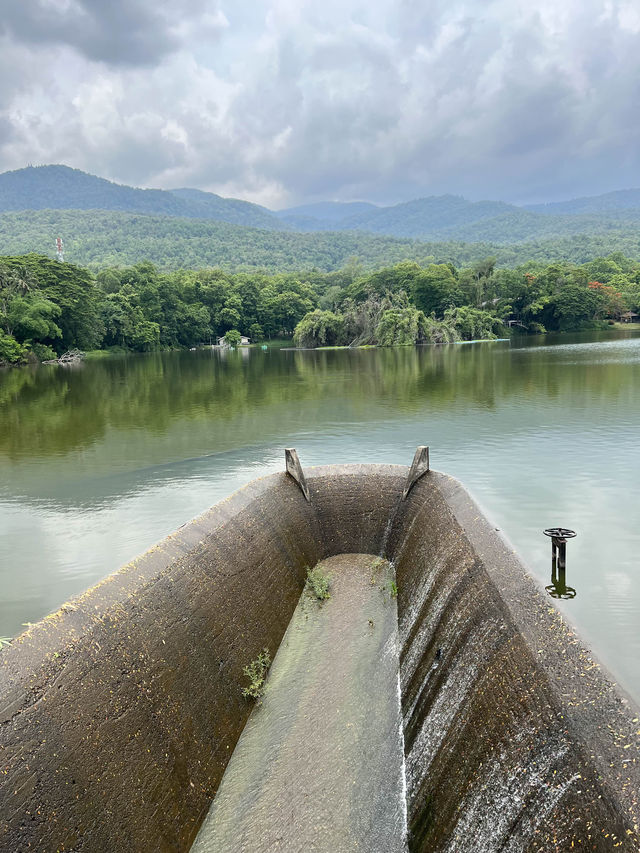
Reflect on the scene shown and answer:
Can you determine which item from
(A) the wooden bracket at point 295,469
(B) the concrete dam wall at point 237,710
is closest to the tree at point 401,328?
(A) the wooden bracket at point 295,469

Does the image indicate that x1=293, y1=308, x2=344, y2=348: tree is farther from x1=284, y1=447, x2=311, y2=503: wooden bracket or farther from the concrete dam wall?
the concrete dam wall

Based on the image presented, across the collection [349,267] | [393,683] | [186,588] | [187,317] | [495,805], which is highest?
[349,267]

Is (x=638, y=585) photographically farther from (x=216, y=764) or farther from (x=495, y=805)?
(x=216, y=764)

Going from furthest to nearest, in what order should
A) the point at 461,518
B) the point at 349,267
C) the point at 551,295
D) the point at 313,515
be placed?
the point at 349,267 → the point at 551,295 → the point at 313,515 → the point at 461,518

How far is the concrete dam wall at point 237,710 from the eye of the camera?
3277mm

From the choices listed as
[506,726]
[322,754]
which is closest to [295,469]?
[322,754]

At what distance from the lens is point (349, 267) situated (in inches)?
5113

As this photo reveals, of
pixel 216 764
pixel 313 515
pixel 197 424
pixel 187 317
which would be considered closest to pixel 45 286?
pixel 187 317

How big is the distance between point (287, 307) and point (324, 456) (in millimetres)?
83238

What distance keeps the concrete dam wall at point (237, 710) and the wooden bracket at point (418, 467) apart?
242cm

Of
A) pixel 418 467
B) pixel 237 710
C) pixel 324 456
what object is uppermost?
pixel 418 467

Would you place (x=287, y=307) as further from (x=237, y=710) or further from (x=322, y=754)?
(x=322, y=754)

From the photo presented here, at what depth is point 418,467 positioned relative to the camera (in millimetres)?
9406

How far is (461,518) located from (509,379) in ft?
90.1
